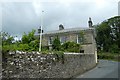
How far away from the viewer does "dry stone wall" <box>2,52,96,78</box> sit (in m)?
10.2

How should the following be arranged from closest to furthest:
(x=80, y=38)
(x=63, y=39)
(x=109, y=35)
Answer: (x=80, y=38) → (x=63, y=39) → (x=109, y=35)

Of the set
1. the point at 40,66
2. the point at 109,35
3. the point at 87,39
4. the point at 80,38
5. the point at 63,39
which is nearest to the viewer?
the point at 40,66

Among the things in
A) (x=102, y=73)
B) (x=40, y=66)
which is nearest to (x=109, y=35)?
(x=102, y=73)

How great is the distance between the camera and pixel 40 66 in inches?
497

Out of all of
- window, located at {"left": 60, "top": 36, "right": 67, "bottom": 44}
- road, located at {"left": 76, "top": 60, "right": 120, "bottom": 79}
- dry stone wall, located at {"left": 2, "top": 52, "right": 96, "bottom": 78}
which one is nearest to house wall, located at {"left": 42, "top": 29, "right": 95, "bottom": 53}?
window, located at {"left": 60, "top": 36, "right": 67, "bottom": 44}

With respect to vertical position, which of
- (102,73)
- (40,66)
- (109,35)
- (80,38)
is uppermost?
(109,35)

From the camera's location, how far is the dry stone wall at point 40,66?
10160mm

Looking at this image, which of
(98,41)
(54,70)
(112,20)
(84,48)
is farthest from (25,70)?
(112,20)

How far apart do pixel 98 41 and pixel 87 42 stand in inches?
859

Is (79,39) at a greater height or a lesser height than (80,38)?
lesser

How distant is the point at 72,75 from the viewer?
58.1 ft

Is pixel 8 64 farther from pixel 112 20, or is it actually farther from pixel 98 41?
pixel 112 20

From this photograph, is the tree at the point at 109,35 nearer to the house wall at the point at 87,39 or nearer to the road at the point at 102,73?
the house wall at the point at 87,39

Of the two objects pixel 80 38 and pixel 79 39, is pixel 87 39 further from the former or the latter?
pixel 79 39
